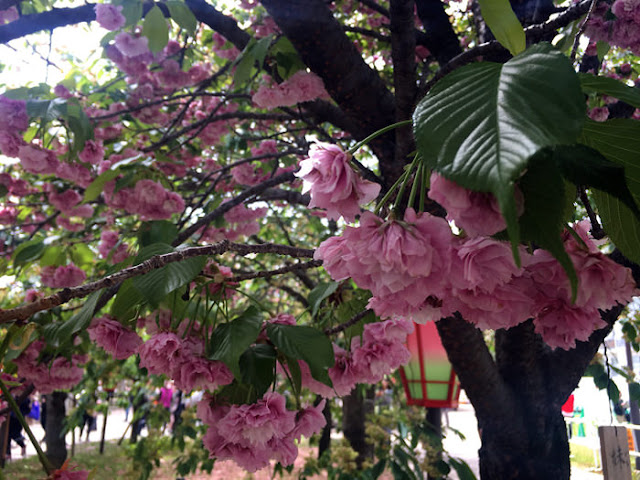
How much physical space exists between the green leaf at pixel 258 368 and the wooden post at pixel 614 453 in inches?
44.1

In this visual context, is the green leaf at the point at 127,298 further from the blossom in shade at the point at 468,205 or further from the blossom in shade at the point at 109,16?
the blossom in shade at the point at 109,16

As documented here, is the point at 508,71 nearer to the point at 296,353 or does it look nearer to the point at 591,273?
the point at 591,273

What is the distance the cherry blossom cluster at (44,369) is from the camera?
1.29 m

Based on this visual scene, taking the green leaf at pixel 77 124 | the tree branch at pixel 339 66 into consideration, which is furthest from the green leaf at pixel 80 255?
the tree branch at pixel 339 66

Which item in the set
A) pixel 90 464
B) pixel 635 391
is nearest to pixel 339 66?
pixel 635 391

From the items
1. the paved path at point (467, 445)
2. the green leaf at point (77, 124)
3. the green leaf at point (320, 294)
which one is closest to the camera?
the green leaf at point (320, 294)

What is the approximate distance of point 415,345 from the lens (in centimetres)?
202

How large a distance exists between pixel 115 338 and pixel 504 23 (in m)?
0.87

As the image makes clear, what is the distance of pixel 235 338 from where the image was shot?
29.9 inches

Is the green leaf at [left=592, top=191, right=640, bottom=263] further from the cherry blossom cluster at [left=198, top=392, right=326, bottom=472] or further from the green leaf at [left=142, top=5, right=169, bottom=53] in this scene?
the green leaf at [left=142, top=5, right=169, bottom=53]

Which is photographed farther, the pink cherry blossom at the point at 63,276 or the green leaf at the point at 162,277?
the pink cherry blossom at the point at 63,276

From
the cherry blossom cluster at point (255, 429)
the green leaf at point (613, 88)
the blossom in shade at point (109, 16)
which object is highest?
the blossom in shade at point (109, 16)

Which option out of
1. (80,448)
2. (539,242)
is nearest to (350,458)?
(539,242)

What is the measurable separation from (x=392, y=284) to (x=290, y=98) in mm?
1076
